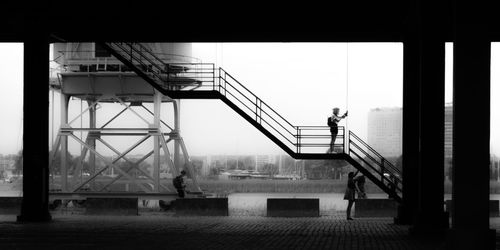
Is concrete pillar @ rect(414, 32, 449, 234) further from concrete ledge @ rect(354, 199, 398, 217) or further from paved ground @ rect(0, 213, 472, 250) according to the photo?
concrete ledge @ rect(354, 199, 398, 217)

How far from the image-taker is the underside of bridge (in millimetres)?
21797

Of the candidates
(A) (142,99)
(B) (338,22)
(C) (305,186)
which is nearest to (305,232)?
(B) (338,22)

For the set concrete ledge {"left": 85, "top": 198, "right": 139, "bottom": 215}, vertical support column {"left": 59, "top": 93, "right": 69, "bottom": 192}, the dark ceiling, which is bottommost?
concrete ledge {"left": 85, "top": 198, "right": 139, "bottom": 215}

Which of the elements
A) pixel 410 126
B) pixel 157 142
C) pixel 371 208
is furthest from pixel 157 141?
pixel 410 126

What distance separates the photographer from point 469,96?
48.4ft

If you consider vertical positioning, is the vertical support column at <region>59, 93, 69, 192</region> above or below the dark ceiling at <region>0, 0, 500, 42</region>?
below

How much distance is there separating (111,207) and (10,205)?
4078 millimetres

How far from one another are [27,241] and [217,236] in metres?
4.65

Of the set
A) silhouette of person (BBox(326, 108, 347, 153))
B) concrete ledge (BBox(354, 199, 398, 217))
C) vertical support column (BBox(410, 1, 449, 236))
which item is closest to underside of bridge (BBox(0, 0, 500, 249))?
vertical support column (BBox(410, 1, 449, 236))

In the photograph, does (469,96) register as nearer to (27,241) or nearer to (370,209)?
(27,241)

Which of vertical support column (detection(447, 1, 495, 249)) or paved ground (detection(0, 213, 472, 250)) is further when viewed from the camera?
paved ground (detection(0, 213, 472, 250))

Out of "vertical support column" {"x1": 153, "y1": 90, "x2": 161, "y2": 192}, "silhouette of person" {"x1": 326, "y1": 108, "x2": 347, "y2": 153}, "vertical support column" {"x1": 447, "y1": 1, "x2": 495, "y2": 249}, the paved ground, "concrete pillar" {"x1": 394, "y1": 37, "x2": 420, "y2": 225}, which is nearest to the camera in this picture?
"vertical support column" {"x1": 447, "y1": 1, "x2": 495, "y2": 249}

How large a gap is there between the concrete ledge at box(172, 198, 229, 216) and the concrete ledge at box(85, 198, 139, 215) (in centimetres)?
192

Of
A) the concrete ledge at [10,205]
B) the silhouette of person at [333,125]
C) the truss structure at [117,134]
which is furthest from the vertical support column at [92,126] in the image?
the silhouette of person at [333,125]
